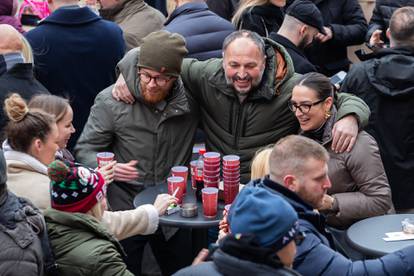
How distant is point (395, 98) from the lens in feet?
18.3

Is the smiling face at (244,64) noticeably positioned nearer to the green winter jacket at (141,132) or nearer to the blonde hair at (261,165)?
the green winter jacket at (141,132)

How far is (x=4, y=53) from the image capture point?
5188 millimetres

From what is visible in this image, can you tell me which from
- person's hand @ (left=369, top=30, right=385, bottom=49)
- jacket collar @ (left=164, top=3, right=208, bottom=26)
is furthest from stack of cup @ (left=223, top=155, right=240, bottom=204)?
person's hand @ (left=369, top=30, right=385, bottom=49)

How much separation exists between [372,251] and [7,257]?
2.01 m

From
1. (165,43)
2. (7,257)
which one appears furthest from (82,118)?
(7,257)

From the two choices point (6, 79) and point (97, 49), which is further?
point (97, 49)

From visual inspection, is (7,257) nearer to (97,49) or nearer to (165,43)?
(165,43)

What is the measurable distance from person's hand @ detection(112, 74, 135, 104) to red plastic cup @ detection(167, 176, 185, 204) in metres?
0.65

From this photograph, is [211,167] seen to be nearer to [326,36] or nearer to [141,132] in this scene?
[141,132]

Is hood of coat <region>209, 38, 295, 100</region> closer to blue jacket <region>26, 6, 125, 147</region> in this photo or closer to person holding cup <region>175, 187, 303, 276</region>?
blue jacket <region>26, 6, 125, 147</region>

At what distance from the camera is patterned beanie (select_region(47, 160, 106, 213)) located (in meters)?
3.49

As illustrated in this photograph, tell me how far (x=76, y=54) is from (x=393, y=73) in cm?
234

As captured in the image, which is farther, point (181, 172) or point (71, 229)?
point (181, 172)

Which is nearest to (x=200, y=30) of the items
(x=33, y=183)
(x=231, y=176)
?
(x=231, y=176)
